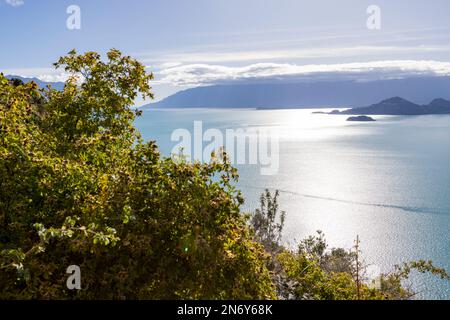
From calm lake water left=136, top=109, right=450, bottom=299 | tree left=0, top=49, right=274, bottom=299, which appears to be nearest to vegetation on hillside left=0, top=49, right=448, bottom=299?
tree left=0, top=49, right=274, bottom=299

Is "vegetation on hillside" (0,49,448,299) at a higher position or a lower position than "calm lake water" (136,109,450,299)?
higher

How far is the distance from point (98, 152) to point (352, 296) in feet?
36.6

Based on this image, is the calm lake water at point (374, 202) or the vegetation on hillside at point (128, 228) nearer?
the vegetation on hillside at point (128, 228)

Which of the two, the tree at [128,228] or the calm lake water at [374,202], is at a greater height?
the tree at [128,228]

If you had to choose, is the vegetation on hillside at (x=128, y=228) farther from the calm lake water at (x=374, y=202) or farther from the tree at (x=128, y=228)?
the calm lake water at (x=374, y=202)

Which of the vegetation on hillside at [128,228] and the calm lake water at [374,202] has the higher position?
the vegetation on hillside at [128,228]

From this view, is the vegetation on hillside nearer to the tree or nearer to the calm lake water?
the tree

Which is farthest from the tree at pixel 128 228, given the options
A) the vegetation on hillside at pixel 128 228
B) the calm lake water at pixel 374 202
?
the calm lake water at pixel 374 202

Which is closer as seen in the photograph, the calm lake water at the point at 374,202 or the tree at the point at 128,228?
the tree at the point at 128,228

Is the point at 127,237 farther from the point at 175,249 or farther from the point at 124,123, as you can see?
the point at 124,123
